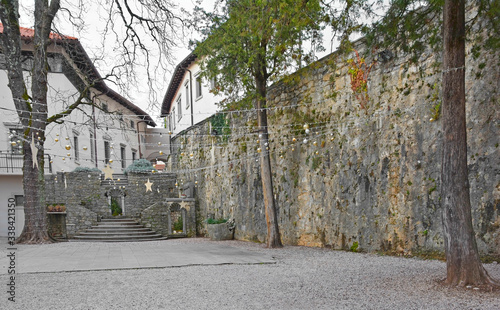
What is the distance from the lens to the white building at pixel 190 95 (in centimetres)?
2033

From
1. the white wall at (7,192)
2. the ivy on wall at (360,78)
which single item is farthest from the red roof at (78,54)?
the white wall at (7,192)

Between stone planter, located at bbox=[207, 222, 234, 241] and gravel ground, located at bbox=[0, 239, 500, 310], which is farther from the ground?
gravel ground, located at bbox=[0, 239, 500, 310]

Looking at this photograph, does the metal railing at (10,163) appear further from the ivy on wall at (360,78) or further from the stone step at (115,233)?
the ivy on wall at (360,78)

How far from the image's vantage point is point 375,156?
28.1 feet

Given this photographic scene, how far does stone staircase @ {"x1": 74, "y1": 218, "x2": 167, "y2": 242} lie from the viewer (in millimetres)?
15984

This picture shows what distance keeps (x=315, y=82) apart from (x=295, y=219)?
3522mm

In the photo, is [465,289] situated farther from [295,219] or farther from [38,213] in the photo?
[38,213]

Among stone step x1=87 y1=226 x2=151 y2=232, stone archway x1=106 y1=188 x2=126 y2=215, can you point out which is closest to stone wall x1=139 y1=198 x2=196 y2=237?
stone step x1=87 y1=226 x2=151 y2=232

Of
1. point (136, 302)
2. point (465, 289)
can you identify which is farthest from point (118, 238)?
point (465, 289)

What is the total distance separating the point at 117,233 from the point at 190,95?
29.7 feet

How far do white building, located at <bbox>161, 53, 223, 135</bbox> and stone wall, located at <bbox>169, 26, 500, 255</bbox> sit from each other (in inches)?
281

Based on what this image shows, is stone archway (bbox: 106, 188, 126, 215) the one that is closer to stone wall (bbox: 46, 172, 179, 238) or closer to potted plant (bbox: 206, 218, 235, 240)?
stone wall (bbox: 46, 172, 179, 238)

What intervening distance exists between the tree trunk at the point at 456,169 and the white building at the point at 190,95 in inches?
545

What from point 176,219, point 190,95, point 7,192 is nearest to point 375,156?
point 176,219
